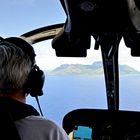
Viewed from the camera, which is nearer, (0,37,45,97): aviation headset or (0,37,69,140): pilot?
(0,37,69,140): pilot

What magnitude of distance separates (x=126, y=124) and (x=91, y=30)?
1361 millimetres

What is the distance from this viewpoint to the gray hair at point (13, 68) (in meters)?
1.45

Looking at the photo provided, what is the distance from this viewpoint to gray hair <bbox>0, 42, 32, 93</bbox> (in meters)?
1.45

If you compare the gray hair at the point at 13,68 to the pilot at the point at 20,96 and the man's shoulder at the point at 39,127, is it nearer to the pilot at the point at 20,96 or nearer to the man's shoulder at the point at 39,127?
the pilot at the point at 20,96

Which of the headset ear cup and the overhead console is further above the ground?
the overhead console

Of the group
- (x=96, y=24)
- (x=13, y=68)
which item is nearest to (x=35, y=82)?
(x=13, y=68)

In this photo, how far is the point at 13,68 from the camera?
4.74 ft

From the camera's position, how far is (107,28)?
1674 millimetres

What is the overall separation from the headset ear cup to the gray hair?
39mm

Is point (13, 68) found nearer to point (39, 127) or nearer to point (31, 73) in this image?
point (31, 73)

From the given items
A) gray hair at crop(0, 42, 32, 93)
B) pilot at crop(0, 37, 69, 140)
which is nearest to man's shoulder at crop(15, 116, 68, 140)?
pilot at crop(0, 37, 69, 140)

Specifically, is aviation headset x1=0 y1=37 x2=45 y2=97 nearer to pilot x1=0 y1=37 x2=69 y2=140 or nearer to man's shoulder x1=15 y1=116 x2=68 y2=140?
pilot x1=0 y1=37 x2=69 y2=140

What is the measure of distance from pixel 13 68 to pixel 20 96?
13cm

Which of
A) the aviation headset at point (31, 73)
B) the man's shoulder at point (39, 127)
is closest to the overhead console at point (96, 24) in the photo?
the aviation headset at point (31, 73)
